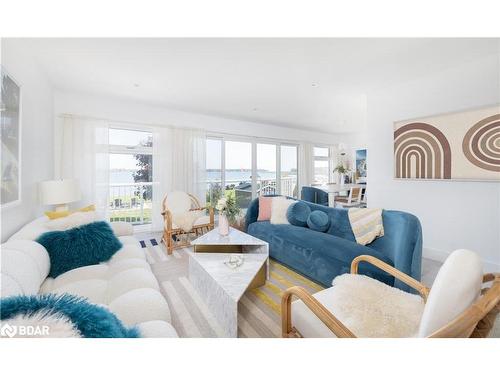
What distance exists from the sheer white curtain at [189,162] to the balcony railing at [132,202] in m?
0.60

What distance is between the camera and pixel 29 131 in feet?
7.21

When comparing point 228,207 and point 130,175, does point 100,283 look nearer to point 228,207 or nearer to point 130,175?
point 228,207

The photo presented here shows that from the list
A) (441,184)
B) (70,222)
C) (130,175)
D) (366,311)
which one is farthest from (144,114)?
(441,184)

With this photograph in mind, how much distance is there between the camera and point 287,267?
2.63 m

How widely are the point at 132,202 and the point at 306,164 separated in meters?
4.85

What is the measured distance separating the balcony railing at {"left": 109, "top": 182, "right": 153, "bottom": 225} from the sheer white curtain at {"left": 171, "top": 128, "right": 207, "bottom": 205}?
599mm

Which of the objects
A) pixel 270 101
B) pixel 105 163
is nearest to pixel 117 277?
pixel 105 163

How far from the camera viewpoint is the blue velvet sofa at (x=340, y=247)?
5.85 ft

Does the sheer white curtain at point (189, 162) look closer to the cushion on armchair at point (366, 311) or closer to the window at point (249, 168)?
the window at point (249, 168)

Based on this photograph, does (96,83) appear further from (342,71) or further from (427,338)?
(427,338)

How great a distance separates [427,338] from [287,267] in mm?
1872

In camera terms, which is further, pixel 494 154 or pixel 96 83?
pixel 96 83

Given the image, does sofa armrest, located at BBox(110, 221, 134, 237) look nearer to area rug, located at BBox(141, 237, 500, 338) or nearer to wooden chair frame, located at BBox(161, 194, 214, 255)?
area rug, located at BBox(141, 237, 500, 338)

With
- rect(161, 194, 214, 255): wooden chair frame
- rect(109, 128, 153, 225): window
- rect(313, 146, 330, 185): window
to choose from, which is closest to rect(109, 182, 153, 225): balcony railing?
rect(109, 128, 153, 225): window
